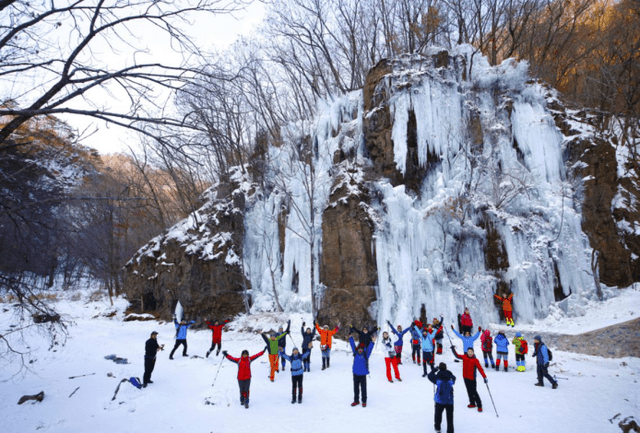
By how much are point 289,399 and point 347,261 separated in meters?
6.83

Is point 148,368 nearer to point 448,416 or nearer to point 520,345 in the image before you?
point 448,416

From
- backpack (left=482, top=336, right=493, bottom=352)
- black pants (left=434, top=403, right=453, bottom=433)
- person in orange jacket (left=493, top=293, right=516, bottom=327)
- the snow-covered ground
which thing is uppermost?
person in orange jacket (left=493, top=293, right=516, bottom=327)

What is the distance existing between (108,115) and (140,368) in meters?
7.99

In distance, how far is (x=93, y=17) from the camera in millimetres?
3121

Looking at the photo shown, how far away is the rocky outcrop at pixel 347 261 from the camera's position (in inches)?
482

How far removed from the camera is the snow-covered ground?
518 cm

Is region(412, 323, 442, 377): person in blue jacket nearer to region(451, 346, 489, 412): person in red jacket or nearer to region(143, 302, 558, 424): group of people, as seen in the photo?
region(143, 302, 558, 424): group of people

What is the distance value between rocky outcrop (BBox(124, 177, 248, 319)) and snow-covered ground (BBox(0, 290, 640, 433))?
6.29 meters

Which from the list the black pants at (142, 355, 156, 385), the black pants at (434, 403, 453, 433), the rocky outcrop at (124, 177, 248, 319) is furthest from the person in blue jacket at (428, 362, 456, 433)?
the rocky outcrop at (124, 177, 248, 319)

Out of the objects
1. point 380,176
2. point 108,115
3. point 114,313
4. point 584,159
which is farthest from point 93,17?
point 114,313

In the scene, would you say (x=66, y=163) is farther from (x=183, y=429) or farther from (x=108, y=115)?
(x=183, y=429)

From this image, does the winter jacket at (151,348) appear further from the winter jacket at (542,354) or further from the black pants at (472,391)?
the winter jacket at (542,354)

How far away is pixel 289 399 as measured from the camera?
254 inches

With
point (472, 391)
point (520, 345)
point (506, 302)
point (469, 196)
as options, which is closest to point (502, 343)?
point (520, 345)
